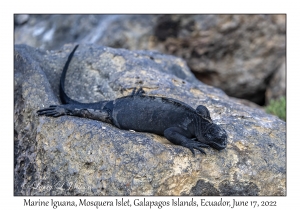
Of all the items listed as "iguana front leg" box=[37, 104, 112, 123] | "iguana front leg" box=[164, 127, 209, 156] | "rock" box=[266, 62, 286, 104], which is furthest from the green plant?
"iguana front leg" box=[37, 104, 112, 123]

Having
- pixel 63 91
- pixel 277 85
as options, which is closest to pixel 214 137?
pixel 63 91

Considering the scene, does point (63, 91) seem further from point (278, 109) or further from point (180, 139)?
point (278, 109)

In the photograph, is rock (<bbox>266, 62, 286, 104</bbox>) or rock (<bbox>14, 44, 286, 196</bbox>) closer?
rock (<bbox>14, 44, 286, 196</bbox>)

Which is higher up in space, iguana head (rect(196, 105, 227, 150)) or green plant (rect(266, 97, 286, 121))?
green plant (rect(266, 97, 286, 121))

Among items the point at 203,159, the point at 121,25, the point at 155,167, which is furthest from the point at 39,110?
the point at 121,25

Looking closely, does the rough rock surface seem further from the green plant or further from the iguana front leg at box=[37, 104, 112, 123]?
the iguana front leg at box=[37, 104, 112, 123]

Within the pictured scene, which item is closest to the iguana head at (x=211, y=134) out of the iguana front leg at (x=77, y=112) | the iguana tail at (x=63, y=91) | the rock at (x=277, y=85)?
the iguana front leg at (x=77, y=112)
